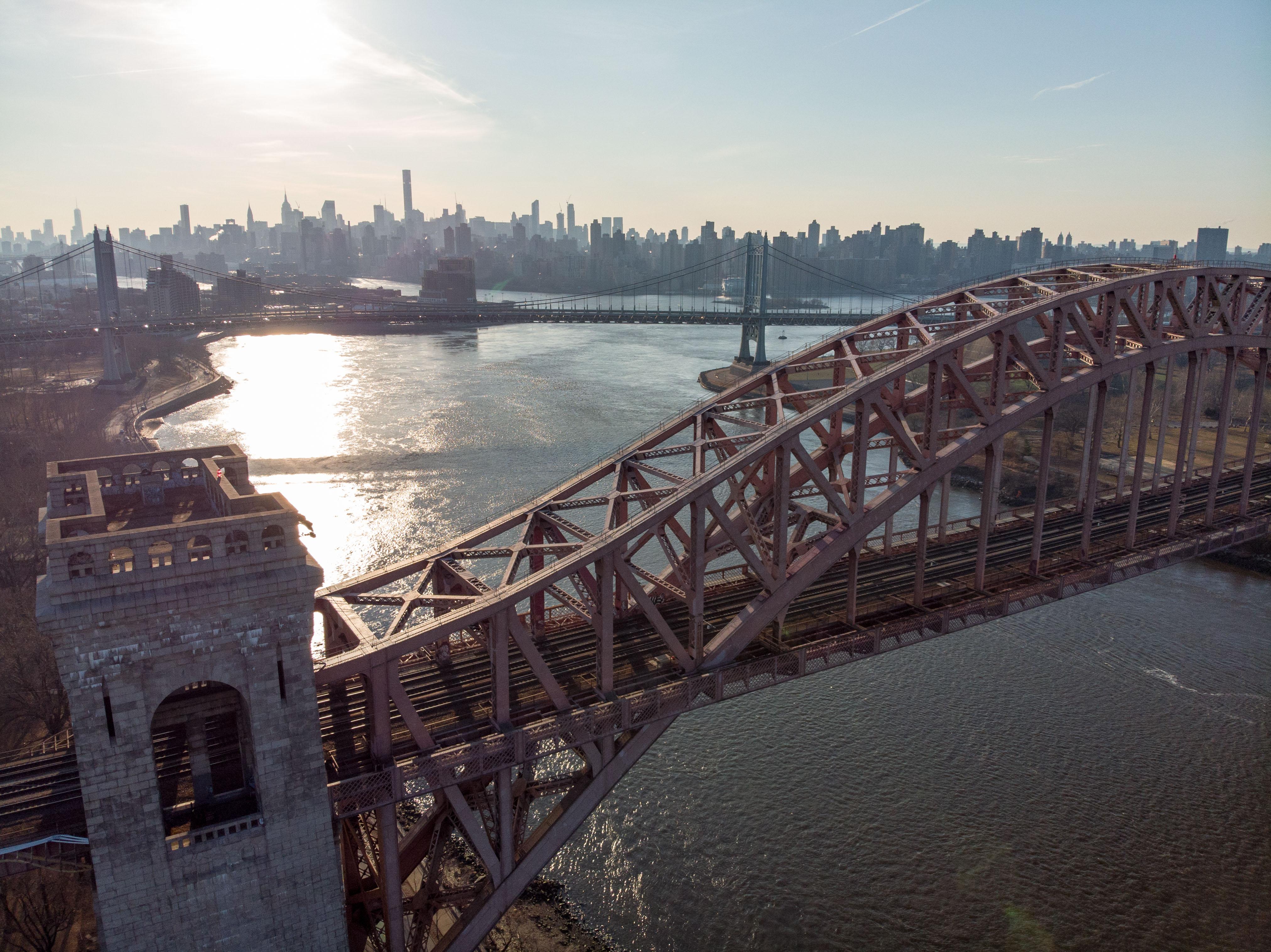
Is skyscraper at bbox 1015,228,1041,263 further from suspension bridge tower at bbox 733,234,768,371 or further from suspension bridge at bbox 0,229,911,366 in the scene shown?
suspension bridge tower at bbox 733,234,768,371

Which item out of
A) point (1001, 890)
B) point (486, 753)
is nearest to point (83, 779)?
point (486, 753)

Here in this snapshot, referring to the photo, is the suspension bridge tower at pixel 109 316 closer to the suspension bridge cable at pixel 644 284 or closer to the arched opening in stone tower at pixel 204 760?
the suspension bridge cable at pixel 644 284

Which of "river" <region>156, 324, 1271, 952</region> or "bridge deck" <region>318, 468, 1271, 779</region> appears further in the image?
"river" <region>156, 324, 1271, 952</region>

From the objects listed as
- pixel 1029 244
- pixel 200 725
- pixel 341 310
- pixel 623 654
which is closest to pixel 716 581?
pixel 623 654

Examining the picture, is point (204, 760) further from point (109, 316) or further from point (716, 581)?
point (109, 316)

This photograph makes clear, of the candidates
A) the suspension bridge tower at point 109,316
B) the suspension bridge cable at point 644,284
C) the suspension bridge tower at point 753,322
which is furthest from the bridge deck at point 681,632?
the suspension bridge tower at point 109,316

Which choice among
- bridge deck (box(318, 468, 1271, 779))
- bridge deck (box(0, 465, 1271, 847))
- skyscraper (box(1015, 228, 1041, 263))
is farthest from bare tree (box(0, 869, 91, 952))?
skyscraper (box(1015, 228, 1041, 263))

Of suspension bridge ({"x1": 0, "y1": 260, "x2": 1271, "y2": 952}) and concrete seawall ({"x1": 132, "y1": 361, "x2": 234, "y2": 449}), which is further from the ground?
suspension bridge ({"x1": 0, "y1": 260, "x2": 1271, "y2": 952})
